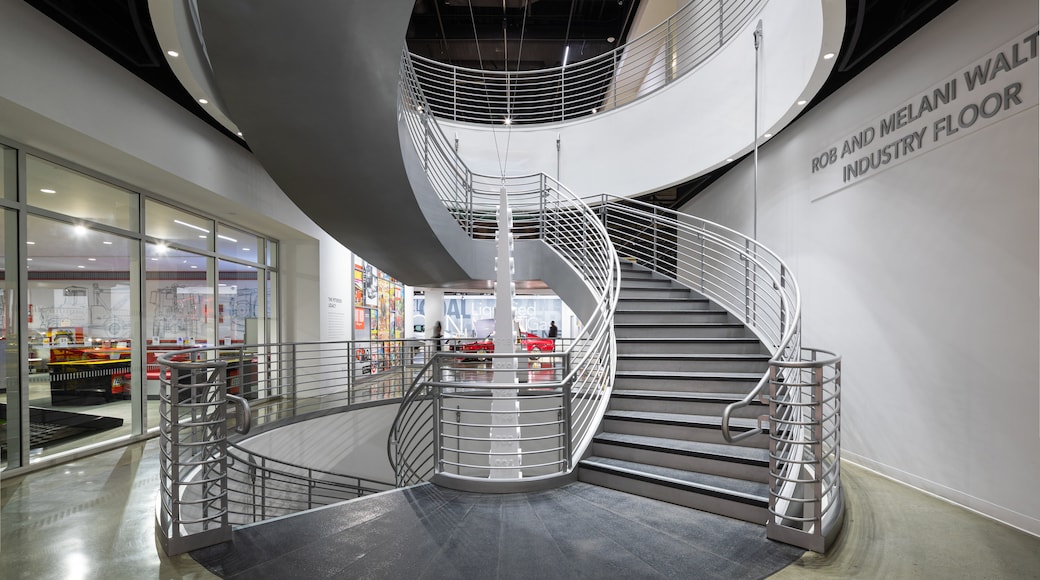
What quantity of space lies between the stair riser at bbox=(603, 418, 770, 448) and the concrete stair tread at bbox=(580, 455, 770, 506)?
347 millimetres

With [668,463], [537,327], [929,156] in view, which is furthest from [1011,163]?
[537,327]

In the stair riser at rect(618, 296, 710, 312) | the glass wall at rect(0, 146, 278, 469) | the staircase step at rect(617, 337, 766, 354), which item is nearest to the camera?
the glass wall at rect(0, 146, 278, 469)

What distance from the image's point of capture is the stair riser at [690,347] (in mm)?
5250

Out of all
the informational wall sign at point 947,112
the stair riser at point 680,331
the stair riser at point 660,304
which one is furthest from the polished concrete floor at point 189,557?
the informational wall sign at point 947,112

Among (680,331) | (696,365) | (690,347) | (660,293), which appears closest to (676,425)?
(696,365)

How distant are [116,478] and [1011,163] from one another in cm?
754

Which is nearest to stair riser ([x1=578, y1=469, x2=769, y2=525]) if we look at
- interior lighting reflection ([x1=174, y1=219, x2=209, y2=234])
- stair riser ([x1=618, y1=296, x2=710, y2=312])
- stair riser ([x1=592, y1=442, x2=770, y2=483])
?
stair riser ([x1=592, y1=442, x2=770, y2=483])

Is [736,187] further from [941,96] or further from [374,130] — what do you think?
[374,130]

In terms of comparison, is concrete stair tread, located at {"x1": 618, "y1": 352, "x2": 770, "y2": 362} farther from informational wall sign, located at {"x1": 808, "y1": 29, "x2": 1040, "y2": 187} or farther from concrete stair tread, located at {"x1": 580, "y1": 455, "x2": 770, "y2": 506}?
informational wall sign, located at {"x1": 808, "y1": 29, "x2": 1040, "y2": 187}

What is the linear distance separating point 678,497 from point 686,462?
38cm

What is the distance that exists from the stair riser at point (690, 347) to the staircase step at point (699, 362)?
0.67ft

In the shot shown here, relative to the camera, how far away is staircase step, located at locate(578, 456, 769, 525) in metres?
3.29

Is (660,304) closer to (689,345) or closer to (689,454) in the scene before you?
(689,345)

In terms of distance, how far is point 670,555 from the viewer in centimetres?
282
